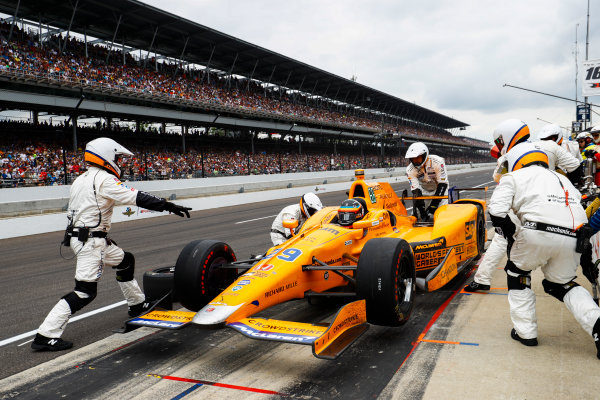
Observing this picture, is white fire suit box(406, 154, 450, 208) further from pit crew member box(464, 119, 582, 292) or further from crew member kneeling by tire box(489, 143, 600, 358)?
crew member kneeling by tire box(489, 143, 600, 358)

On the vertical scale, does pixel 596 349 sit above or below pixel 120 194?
below

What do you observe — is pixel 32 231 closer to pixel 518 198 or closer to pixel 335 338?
pixel 335 338

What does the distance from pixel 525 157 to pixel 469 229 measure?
94.1 inches

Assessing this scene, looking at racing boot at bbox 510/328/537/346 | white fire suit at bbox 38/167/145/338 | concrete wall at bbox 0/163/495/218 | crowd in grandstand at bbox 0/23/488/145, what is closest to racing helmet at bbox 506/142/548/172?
racing boot at bbox 510/328/537/346

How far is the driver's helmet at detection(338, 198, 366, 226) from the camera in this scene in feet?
16.6

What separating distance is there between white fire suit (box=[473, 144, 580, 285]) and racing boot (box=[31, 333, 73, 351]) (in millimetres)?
4686

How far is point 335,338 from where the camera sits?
3.32 meters

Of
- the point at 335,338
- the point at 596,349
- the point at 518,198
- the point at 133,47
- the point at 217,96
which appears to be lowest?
the point at 596,349

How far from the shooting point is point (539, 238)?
3.63 metres

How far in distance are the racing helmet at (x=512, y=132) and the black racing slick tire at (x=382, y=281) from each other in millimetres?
1686

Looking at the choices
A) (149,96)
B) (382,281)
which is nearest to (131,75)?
(149,96)

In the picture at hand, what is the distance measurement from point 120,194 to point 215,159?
30135mm

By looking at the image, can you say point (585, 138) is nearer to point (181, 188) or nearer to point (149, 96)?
point (181, 188)

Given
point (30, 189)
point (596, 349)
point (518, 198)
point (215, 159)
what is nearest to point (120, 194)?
point (518, 198)
